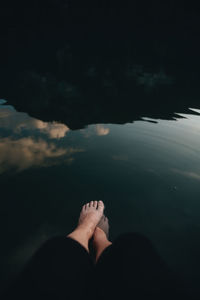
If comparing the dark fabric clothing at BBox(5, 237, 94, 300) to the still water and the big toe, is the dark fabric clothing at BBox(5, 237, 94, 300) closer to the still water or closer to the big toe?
the still water

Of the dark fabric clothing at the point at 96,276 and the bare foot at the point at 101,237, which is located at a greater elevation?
the dark fabric clothing at the point at 96,276

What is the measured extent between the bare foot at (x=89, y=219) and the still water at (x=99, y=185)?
8 cm

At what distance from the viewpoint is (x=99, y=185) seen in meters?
1.69

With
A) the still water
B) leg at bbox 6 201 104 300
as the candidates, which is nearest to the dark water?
the still water

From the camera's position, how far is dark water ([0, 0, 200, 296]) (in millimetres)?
1305

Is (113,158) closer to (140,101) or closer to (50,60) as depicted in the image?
(140,101)

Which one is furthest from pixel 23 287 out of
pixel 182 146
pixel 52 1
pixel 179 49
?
→ pixel 52 1

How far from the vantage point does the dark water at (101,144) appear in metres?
1.30

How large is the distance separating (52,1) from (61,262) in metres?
11.6

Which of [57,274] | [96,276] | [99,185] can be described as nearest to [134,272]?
[96,276]

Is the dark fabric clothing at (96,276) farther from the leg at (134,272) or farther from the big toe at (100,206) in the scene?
the big toe at (100,206)

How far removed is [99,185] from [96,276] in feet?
2.86

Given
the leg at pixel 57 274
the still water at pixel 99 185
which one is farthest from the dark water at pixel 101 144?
the leg at pixel 57 274

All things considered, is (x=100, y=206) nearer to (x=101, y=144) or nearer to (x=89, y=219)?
(x=89, y=219)
